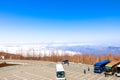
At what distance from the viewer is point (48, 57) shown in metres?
83.0

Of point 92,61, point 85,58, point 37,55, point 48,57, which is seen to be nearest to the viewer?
point 92,61

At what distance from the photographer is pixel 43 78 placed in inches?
1535

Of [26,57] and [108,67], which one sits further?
[26,57]

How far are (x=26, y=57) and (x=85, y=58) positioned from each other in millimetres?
34717

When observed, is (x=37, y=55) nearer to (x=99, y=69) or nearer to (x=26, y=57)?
(x=26, y=57)

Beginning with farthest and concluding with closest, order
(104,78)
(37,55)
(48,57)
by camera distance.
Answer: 1. (37,55)
2. (48,57)
3. (104,78)

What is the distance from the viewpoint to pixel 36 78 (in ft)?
129

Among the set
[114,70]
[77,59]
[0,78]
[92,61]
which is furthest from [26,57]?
[114,70]

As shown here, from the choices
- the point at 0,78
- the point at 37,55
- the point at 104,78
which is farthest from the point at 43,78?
the point at 37,55

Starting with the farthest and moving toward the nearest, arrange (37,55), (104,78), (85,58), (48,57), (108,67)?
(37,55), (48,57), (85,58), (108,67), (104,78)

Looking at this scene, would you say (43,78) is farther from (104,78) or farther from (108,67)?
(108,67)

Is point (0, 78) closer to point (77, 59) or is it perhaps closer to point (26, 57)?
point (77, 59)

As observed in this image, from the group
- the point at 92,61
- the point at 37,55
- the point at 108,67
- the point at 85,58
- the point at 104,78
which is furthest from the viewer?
the point at 37,55

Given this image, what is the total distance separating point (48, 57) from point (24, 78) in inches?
1713
